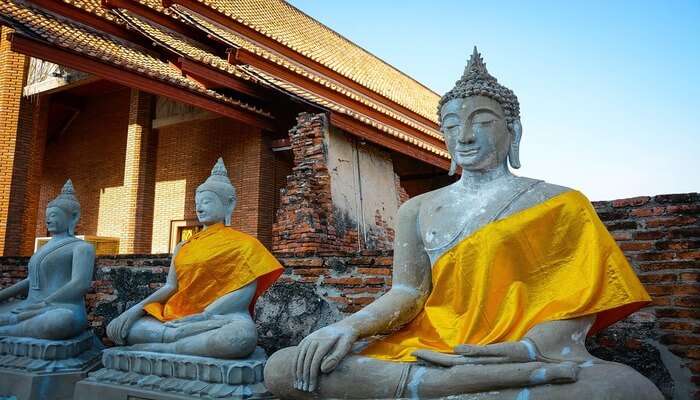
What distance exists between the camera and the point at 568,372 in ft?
6.32

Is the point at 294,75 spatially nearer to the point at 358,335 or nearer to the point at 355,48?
the point at 355,48

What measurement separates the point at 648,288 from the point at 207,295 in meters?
2.73

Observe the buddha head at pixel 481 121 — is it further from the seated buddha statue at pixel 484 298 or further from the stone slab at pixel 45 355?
the stone slab at pixel 45 355

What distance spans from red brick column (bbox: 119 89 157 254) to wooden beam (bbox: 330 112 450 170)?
193 inches

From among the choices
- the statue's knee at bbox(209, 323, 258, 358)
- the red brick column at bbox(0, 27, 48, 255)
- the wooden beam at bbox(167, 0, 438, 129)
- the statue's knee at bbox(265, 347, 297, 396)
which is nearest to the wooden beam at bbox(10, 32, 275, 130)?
the wooden beam at bbox(167, 0, 438, 129)

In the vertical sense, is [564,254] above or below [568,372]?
above

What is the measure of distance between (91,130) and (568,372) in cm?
1516

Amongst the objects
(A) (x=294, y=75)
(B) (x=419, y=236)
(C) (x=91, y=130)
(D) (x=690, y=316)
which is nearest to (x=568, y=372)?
(B) (x=419, y=236)

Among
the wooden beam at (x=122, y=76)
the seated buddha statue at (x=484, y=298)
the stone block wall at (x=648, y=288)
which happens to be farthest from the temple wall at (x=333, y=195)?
the seated buddha statue at (x=484, y=298)

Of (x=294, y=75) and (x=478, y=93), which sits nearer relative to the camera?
(x=478, y=93)

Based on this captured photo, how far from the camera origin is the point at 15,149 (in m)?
10.9

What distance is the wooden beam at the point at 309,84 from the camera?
35.6 ft

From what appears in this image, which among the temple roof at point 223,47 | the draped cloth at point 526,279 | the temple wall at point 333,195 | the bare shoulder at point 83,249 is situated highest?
the temple roof at point 223,47

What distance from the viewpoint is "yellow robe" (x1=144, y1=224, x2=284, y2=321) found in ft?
12.5
